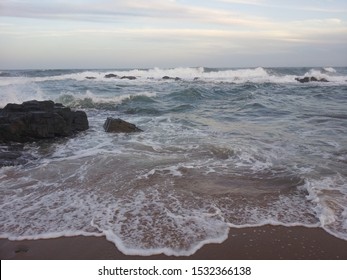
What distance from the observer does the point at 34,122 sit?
8562 mm

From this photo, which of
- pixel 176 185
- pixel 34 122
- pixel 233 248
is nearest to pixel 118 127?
pixel 34 122

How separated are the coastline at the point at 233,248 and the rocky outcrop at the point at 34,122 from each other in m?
5.19

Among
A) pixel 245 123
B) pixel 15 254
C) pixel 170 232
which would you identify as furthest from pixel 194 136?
pixel 15 254

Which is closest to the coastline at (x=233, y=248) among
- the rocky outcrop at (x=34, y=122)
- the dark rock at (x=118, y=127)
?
the rocky outcrop at (x=34, y=122)

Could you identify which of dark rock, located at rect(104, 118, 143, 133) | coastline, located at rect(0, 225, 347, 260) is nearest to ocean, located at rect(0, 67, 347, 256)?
coastline, located at rect(0, 225, 347, 260)

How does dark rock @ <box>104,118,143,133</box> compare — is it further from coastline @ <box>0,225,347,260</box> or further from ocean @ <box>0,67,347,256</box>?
coastline @ <box>0,225,347,260</box>

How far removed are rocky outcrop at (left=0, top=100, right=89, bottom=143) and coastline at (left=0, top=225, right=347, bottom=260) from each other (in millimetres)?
5186

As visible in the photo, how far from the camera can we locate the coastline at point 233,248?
11.0 ft

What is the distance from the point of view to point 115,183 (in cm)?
530

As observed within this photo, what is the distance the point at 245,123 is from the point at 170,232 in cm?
761

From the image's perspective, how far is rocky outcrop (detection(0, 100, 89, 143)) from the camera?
830 centimetres

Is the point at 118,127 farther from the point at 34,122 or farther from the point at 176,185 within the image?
the point at 176,185

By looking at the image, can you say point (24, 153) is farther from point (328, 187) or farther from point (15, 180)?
point (328, 187)

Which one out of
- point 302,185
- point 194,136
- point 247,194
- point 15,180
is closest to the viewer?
point 247,194
